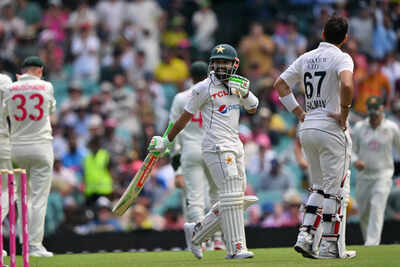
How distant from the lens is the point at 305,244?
321 inches

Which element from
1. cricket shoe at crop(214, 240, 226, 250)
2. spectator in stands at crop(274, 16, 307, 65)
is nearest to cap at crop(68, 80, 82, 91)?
spectator in stands at crop(274, 16, 307, 65)

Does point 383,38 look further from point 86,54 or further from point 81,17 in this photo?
point 81,17

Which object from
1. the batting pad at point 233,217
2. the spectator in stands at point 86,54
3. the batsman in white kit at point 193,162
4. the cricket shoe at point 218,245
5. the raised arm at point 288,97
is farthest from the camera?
the spectator in stands at point 86,54

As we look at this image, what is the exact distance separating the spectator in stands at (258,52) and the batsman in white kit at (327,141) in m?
10.2

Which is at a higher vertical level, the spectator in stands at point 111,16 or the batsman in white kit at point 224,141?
the spectator in stands at point 111,16

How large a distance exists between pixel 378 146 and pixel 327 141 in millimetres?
5097

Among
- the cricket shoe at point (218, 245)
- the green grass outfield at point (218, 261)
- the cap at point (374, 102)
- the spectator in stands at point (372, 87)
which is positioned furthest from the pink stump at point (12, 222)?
the spectator in stands at point (372, 87)

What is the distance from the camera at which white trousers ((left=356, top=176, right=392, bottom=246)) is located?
1280 cm

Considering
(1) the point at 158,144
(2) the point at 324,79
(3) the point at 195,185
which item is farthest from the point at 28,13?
(2) the point at 324,79

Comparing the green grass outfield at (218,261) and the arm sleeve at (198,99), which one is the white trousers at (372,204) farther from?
the arm sleeve at (198,99)

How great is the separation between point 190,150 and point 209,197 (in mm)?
854

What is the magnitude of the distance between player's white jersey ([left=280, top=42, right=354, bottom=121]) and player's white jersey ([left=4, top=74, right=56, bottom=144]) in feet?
11.9

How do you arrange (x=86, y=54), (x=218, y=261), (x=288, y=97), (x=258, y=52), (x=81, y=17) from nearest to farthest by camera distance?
(x=218, y=261)
(x=288, y=97)
(x=258, y=52)
(x=86, y=54)
(x=81, y=17)

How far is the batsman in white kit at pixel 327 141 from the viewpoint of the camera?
27.0 feet
